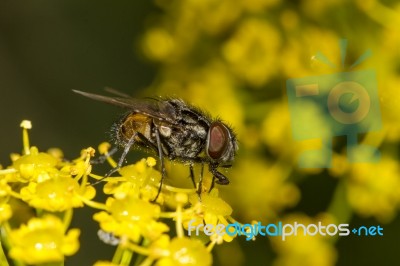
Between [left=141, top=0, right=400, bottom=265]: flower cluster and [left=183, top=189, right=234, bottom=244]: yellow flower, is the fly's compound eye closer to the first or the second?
[left=183, top=189, right=234, bottom=244]: yellow flower

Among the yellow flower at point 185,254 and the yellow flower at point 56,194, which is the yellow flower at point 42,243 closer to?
the yellow flower at point 56,194

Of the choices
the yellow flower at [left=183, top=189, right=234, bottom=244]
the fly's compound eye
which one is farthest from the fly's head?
the yellow flower at [left=183, top=189, right=234, bottom=244]

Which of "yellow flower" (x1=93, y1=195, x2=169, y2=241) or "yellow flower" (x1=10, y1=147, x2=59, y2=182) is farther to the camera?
"yellow flower" (x1=10, y1=147, x2=59, y2=182)

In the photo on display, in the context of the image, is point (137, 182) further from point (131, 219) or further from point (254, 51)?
point (254, 51)

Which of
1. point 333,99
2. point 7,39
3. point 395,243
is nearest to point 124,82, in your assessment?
point 7,39

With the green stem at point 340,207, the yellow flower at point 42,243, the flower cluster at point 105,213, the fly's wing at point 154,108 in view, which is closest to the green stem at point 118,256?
the flower cluster at point 105,213

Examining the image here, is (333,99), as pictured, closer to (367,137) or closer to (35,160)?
(367,137)

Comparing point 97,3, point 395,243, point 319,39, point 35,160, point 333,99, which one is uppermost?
point 97,3
